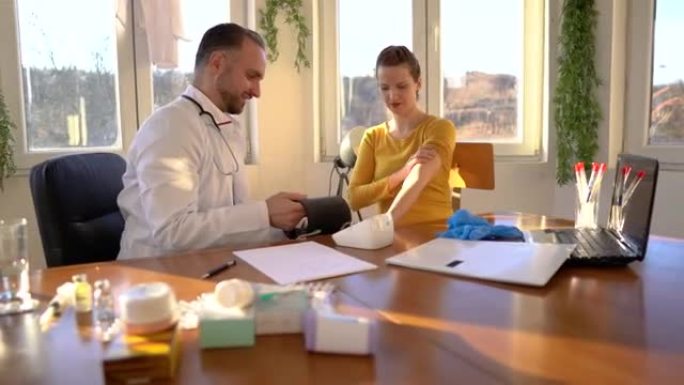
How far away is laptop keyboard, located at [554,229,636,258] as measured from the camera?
45.3 inches

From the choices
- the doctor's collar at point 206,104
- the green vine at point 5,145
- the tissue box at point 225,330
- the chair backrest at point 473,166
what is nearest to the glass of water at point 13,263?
the tissue box at point 225,330

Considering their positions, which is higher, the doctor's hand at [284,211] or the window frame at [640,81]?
the window frame at [640,81]

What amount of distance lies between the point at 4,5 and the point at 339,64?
167 centimetres

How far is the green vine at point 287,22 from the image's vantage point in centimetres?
296

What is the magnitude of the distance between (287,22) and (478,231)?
6.75 feet

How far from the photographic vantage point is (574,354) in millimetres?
695

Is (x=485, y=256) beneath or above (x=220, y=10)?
beneath

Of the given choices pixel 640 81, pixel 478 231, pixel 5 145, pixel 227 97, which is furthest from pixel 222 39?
pixel 640 81

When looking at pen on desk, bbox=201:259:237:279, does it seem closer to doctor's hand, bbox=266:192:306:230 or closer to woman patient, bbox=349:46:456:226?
doctor's hand, bbox=266:192:306:230

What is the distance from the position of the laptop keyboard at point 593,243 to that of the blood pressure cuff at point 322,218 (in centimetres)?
56

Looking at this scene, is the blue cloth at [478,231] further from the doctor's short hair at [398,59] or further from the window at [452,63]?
the window at [452,63]

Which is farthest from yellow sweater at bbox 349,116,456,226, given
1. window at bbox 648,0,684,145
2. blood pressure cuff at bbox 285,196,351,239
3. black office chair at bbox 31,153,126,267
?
window at bbox 648,0,684,145

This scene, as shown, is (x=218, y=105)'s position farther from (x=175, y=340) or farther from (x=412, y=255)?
(x=175, y=340)

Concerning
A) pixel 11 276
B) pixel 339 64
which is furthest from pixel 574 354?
pixel 339 64
